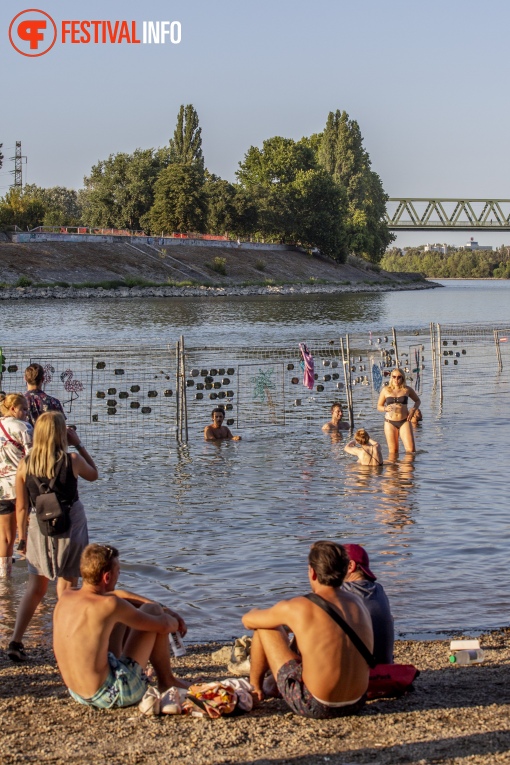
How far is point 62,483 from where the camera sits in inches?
299

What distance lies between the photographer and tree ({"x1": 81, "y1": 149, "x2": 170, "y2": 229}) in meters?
121

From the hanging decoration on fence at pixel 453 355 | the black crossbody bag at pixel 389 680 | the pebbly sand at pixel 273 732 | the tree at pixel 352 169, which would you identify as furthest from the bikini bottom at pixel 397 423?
the tree at pixel 352 169

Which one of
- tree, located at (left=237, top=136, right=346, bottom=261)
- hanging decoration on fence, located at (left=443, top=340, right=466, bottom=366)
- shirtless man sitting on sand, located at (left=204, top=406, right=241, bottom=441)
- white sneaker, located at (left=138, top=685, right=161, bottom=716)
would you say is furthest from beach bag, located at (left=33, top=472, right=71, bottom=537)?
tree, located at (left=237, top=136, right=346, bottom=261)

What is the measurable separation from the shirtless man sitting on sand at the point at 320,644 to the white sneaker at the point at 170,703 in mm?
652

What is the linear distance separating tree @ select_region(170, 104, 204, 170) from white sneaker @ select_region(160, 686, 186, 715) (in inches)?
5235

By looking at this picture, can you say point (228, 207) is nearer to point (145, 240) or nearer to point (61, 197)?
point (145, 240)

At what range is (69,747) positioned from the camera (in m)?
6.08

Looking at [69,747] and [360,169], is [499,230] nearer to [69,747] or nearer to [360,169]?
[360,169]

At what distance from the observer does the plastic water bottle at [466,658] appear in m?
7.68

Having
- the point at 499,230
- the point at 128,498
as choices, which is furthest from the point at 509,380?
the point at 499,230

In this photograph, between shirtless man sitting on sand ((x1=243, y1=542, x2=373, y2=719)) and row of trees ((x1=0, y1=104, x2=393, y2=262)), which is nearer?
shirtless man sitting on sand ((x1=243, y1=542, x2=373, y2=719))

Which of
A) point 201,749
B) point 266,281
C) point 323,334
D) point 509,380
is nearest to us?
point 201,749

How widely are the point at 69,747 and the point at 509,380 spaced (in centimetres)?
2587

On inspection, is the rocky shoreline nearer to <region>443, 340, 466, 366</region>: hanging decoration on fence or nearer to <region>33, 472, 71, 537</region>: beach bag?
<region>443, 340, 466, 366</region>: hanging decoration on fence
